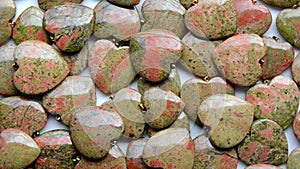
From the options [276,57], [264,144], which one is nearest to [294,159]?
[264,144]

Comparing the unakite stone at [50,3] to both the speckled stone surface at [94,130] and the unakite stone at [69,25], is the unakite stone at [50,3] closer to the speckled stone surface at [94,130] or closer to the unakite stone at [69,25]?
the unakite stone at [69,25]

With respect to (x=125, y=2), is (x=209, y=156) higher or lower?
lower

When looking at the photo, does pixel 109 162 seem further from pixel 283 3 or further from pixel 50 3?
pixel 283 3

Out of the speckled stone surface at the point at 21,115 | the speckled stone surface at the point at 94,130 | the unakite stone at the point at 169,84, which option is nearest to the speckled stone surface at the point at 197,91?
the unakite stone at the point at 169,84

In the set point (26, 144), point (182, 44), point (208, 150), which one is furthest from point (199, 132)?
point (26, 144)

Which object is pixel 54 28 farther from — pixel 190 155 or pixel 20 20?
pixel 190 155

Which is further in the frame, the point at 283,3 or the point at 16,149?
the point at 283,3
